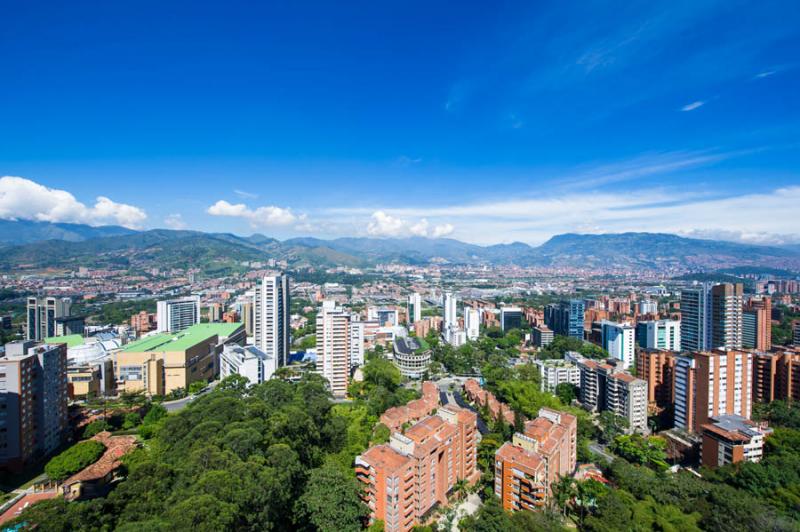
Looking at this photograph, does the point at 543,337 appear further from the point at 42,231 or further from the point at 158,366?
the point at 42,231

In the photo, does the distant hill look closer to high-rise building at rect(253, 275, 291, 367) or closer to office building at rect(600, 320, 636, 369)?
high-rise building at rect(253, 275, 291, 367)

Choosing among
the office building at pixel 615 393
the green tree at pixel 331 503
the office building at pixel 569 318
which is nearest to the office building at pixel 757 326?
the office building at pixel 569 318

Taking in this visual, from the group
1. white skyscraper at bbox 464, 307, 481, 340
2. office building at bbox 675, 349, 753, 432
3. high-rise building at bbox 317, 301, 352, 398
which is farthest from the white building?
office building at bbox 675, 349, 753, 432

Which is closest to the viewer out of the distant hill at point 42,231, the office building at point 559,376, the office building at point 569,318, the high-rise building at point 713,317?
the office building at point 559,376

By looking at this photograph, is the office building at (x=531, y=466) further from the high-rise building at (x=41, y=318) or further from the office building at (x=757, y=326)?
the high-rise building at (x=41, y=318)

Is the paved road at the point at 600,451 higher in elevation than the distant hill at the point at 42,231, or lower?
lower

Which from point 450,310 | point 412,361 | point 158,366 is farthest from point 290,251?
point 158,366

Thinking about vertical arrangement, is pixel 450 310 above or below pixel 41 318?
below
